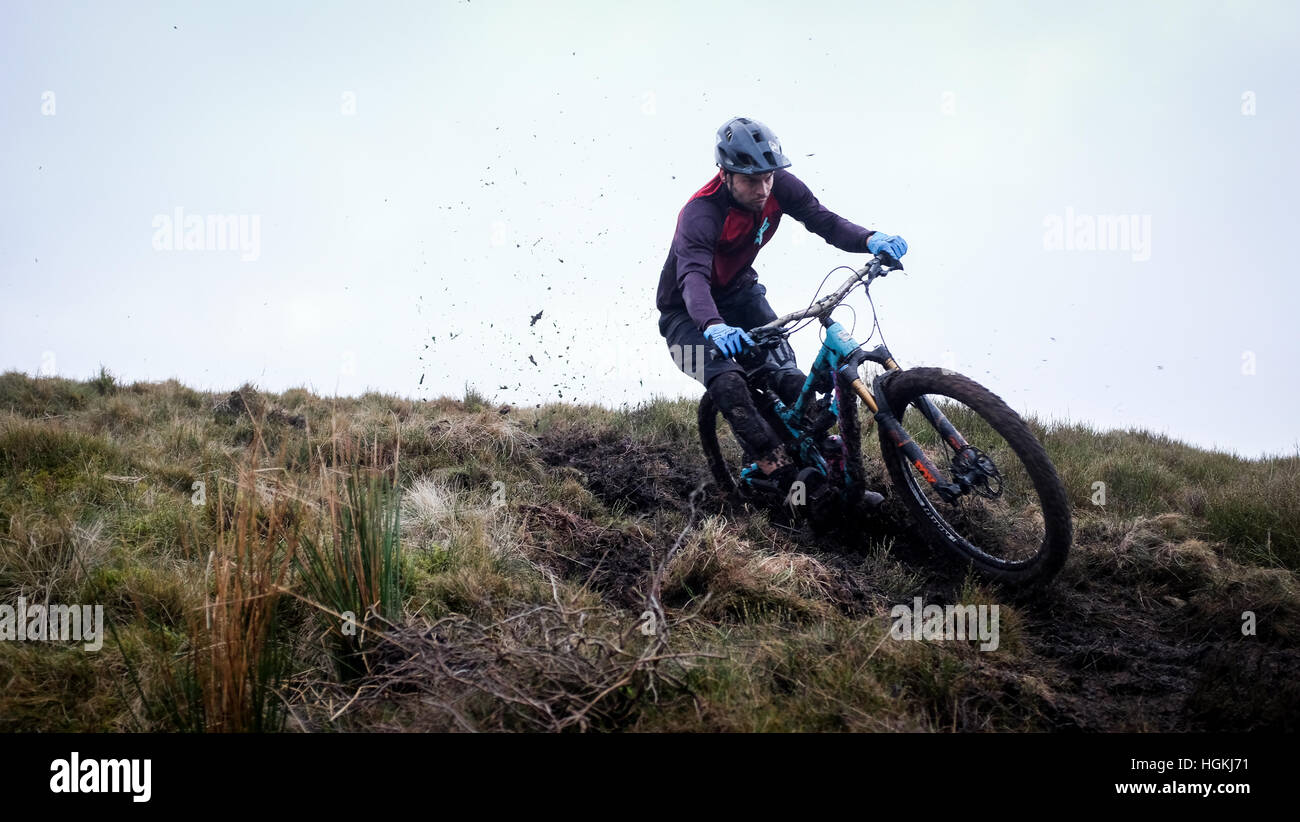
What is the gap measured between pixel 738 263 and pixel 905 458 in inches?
76.1

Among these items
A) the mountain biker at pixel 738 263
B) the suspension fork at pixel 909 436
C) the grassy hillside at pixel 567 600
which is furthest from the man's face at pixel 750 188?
the grassy hillside at pixel 567 600

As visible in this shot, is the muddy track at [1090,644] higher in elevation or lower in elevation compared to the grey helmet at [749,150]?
lower

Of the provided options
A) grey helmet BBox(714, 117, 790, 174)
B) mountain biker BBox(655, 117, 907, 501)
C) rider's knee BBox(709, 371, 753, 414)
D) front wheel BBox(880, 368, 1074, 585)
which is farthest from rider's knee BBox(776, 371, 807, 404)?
grey helmet BBox(714, 117, 790, 174)

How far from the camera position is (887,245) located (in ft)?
16.1

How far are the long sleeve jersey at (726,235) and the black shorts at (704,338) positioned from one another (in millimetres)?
108

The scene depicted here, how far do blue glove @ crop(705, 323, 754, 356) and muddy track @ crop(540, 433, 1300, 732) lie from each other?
130 cm

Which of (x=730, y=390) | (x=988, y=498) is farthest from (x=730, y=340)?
(x=988, y=498)

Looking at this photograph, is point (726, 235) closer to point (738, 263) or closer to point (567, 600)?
point (738, 263)

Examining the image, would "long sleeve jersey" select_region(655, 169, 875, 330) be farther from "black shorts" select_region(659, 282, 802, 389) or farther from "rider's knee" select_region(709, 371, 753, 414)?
"rider's knee" select_region(709, 371, 753, 414)

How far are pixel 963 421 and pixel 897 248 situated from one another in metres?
3.67

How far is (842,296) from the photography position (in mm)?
4891

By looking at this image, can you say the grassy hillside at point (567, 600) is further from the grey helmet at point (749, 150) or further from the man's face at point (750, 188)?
the grey helmet at point (749, 150)

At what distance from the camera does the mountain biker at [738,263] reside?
5.15m
